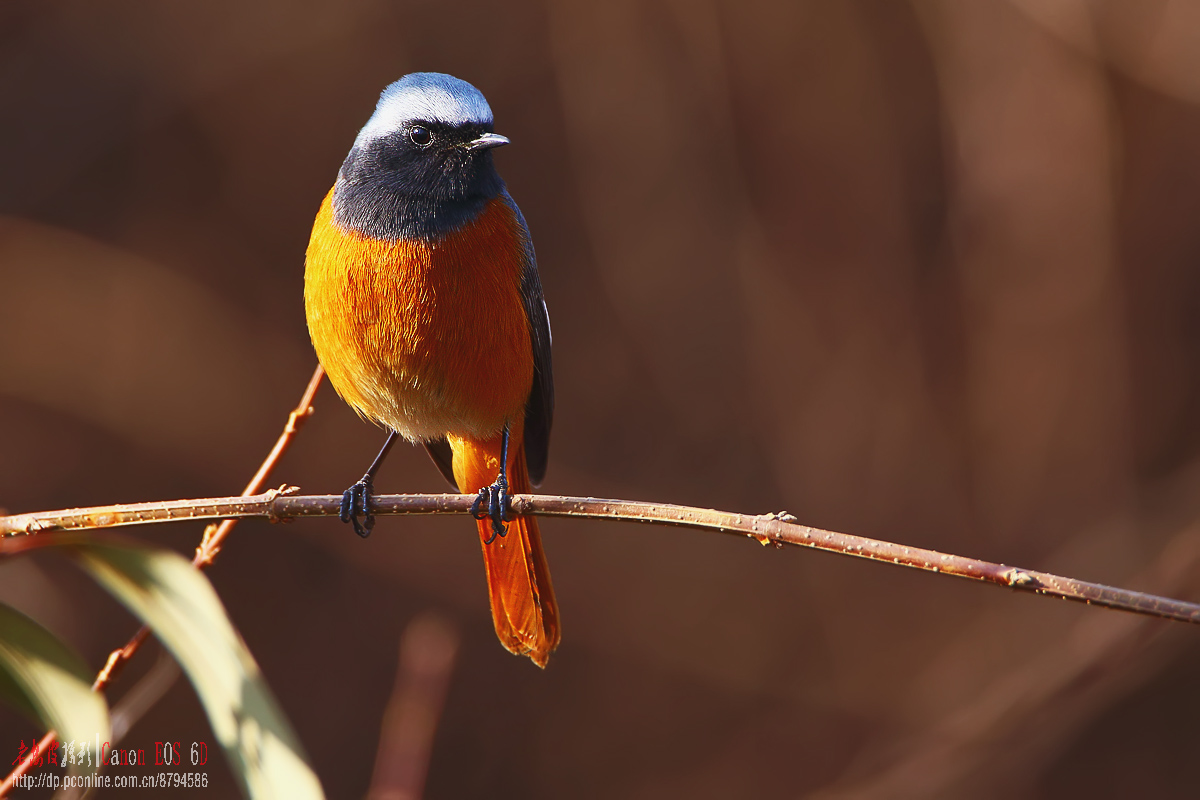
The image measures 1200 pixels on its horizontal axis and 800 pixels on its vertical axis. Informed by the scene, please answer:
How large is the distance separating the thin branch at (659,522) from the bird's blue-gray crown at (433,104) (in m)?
1.47

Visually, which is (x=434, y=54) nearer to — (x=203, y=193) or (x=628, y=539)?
(x=203, y=193)

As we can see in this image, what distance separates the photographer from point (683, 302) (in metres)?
6.16

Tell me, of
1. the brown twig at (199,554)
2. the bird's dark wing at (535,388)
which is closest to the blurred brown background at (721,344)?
the bird's dark wing at (535,388)

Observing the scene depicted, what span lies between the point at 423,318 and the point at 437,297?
77mm

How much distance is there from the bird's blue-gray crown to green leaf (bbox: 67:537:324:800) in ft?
6.51

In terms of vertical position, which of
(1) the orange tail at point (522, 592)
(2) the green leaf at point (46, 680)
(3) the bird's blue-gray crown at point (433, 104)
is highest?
(3) the bird's blue-gray crown at point (433, 104)

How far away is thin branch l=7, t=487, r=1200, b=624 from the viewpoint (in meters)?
1.68

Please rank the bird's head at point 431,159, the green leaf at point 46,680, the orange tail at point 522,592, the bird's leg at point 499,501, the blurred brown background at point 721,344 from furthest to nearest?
the blurred brown background at point 721,344 < the orange tail at point 522,592 < the bird's head at point 431,159 < the bird's leg at point 499,501 < the green leaf at point 46,680

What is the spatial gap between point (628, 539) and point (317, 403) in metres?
1.88

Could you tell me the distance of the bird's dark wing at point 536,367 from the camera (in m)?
3.72

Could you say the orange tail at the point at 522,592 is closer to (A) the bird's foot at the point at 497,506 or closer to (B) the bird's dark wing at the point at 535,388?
(A) the bird's foot at the point at 497,506

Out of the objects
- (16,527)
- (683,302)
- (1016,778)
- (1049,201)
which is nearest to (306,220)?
(683,302)

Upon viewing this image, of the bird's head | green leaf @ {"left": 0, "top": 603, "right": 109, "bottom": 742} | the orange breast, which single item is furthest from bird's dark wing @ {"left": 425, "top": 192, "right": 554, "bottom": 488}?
green leaf @ {"left": 0, "top": 603, "right": 109, "bottom": 742}

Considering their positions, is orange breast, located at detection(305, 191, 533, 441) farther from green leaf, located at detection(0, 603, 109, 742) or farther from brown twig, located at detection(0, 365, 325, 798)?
green leaf, located at detection(0, 603, 109, 742)
